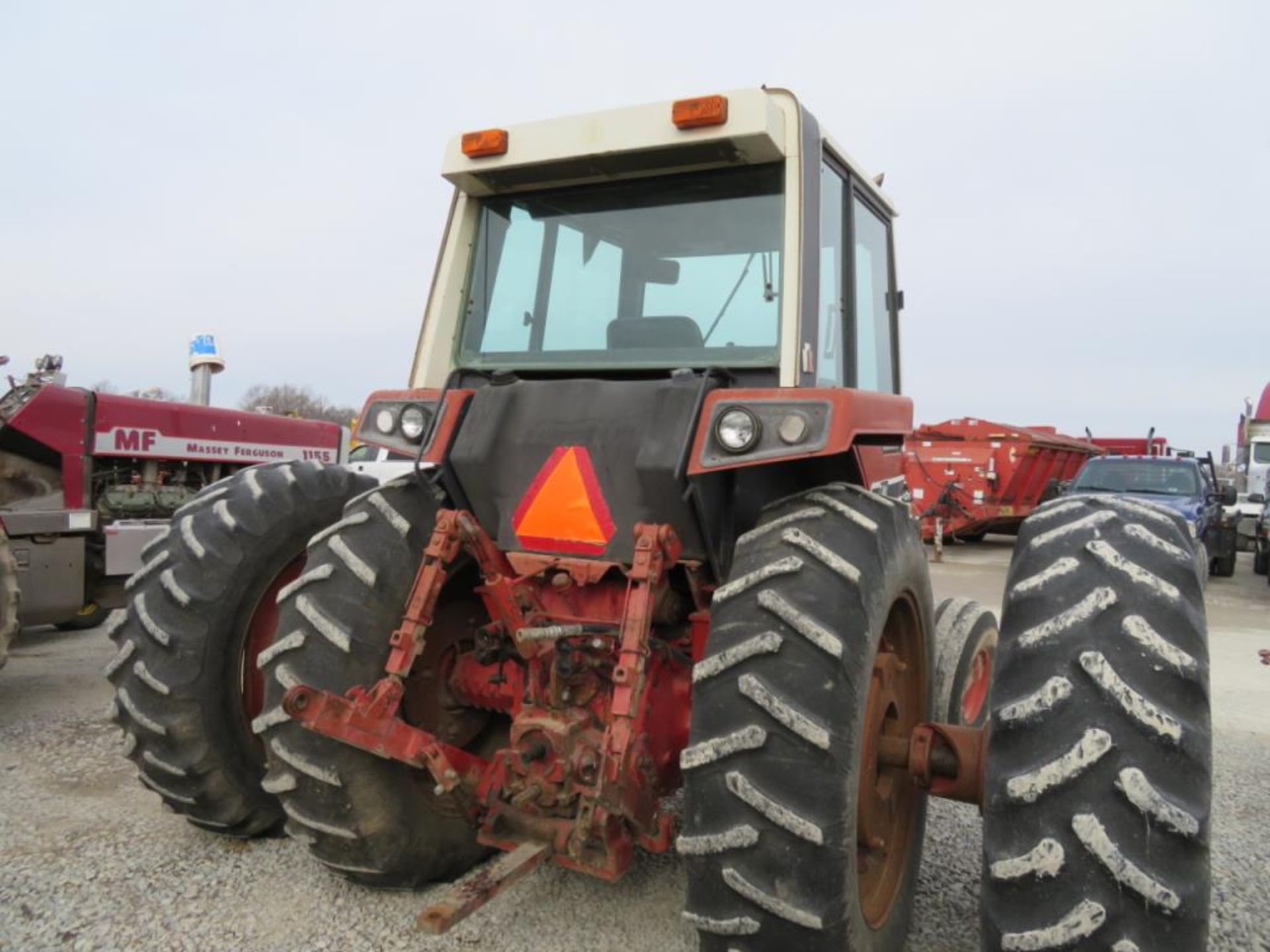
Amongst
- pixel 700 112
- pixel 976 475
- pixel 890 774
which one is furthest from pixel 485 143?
pixel 976 475

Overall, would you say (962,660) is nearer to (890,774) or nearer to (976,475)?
(890,774)

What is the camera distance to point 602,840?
8.53ft

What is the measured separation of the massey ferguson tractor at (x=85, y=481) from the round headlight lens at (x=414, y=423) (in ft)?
11.6

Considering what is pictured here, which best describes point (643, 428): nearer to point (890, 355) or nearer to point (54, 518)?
point (890, 355)

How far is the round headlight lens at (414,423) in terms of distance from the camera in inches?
130

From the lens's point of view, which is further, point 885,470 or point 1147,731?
point 885,470

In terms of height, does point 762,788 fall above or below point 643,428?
A: below

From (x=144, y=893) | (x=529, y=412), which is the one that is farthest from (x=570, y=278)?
(x=144, y=893)

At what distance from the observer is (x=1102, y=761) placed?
2.07 m

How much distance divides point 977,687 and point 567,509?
2.33m

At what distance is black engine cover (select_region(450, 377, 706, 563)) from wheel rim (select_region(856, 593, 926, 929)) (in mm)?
701

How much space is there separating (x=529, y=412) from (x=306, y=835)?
1.51 metres

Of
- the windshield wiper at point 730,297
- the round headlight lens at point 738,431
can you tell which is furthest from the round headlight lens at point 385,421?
the round headlight lens at point 738,431

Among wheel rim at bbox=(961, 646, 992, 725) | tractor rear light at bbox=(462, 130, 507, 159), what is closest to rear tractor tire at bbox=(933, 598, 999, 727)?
wheel rim at bbox=(961, 646, 992, 725)
